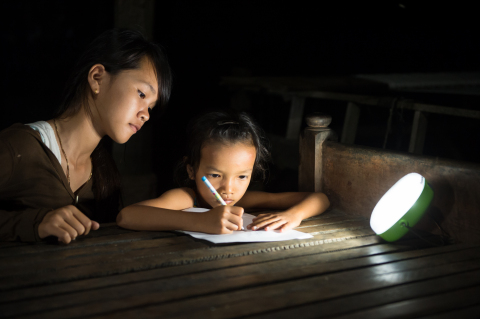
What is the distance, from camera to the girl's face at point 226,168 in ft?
7.30

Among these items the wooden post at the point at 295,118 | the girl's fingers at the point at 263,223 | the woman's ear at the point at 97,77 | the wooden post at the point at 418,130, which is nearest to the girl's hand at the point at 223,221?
the girl's fingers at the point at 263,223

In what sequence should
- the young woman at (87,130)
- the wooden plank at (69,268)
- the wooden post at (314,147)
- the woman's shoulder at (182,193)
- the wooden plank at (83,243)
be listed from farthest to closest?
the wooden post at (314,147) → the woman's shoulder at (182,193) → the young woman at (87,130) → the wooden plank at (83,243) → the wooden plank at (69,268)

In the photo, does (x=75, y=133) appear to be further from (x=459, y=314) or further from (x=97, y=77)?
(x=459, y=314)

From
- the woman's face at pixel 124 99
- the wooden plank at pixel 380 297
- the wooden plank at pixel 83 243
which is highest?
the woman's face at pixel 124 99

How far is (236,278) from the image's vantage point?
55.1 inches

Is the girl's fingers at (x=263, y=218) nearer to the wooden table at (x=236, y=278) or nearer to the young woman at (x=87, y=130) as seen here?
the wooden table at (x=236, y=278)

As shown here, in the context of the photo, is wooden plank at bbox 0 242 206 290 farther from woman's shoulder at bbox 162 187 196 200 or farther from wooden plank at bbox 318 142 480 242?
wooden plank at bbox 318 142 480 242

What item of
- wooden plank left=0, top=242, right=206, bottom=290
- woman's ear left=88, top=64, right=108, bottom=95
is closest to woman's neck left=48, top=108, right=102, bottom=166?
woman's ear left=88, top=64, right=108, bottom=95

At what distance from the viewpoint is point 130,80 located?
2160 mm

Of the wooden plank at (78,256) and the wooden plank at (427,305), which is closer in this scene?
the wooden plank at (427,305)

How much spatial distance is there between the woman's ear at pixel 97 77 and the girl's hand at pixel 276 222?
952 mm

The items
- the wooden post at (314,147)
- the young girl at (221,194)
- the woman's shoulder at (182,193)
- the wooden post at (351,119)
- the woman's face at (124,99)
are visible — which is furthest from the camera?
the wooden post at (351,119)

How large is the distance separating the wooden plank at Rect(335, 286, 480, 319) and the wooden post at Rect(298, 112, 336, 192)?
45.8 inches

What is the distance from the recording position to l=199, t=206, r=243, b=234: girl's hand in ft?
5.95
